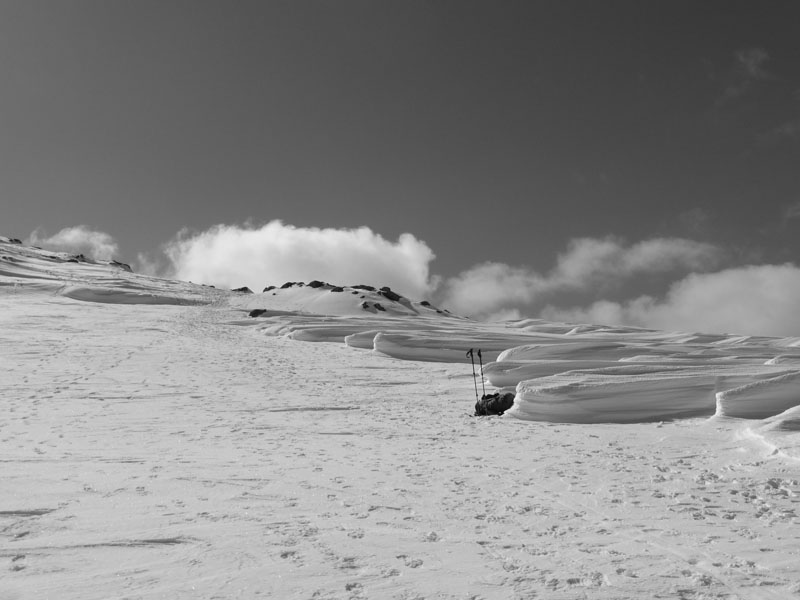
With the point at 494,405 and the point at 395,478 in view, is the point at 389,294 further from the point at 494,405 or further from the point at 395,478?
the point at 395,478

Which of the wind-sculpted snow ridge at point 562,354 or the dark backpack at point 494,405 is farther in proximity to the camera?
the dark backpack at point 494,405

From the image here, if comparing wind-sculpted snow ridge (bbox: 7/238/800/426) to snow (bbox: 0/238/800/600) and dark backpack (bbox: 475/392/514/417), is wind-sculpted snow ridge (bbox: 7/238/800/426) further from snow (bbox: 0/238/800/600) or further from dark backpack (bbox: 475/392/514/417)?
dark backpack (bbox: 475/392/514/417)

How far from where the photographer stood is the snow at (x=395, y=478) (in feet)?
17.0

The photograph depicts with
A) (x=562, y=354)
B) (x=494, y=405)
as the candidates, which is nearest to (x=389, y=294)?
(x=562, y=354)

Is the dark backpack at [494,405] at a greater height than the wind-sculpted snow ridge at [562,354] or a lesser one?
lesser

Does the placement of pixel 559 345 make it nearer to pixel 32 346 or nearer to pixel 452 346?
pixel 452 346

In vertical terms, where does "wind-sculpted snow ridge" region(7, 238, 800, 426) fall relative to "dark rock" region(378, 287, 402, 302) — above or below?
below

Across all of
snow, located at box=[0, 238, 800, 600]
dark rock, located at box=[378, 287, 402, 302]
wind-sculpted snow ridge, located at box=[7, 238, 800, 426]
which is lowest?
snow, located at box=[0, 238, 800, 600]

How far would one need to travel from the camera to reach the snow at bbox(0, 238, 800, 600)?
517cm

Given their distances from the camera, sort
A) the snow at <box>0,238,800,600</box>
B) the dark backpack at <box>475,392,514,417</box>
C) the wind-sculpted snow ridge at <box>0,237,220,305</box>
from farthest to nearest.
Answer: the wind-sculpted snow ridge at <box>0,237,220,305</box> < the dark backpack at <box>475,392,514,417</box> < the snow at <box>0,238,800,600</box>

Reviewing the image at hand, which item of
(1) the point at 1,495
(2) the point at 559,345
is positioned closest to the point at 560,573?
(1) the point at 1,495

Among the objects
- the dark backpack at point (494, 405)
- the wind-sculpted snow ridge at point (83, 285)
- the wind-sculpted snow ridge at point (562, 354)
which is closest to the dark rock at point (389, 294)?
the wind-sculpted snow ridge at point (562, 354)

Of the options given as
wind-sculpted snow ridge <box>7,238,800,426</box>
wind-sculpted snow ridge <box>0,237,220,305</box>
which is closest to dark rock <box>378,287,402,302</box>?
wind-sculpted snow ridge <box>7,238,800,426</box>

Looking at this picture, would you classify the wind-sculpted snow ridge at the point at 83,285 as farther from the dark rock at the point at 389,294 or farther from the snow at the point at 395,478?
the snow at the point at 395,478
